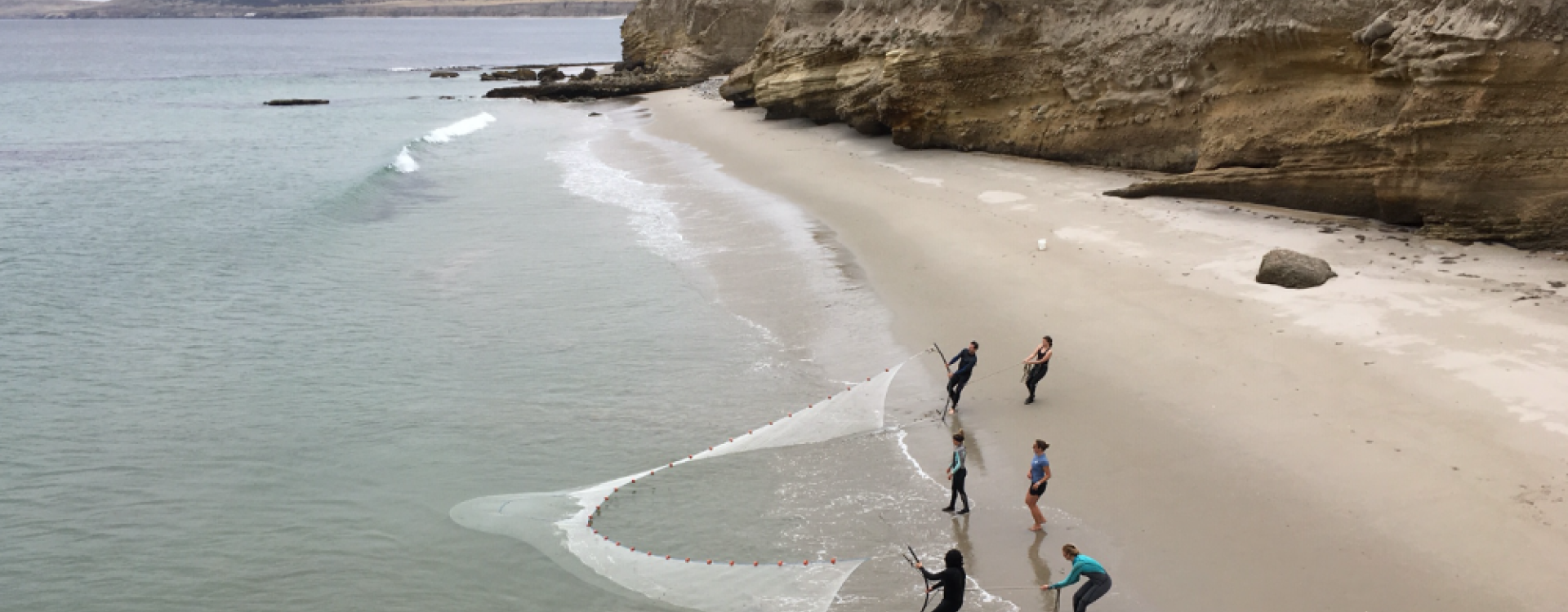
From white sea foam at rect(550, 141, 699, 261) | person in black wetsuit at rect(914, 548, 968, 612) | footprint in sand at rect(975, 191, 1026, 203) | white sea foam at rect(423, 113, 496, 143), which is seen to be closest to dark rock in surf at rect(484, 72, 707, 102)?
white sea foam at rect(423, 113, 496, 143)

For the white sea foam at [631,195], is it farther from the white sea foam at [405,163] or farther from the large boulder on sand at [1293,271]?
the large boulder on sand at [1293,271]

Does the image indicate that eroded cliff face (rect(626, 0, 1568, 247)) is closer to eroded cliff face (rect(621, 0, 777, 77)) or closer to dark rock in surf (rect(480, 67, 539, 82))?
eroded cliff face (rect(621, 0, 777, 77))

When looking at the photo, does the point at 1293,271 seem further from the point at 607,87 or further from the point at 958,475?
the point at 607,87

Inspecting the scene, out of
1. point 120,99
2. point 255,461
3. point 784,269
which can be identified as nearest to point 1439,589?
point 255,461

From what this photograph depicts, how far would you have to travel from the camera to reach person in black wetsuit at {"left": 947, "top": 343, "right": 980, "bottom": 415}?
12234 mm

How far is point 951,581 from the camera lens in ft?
A: 26.6

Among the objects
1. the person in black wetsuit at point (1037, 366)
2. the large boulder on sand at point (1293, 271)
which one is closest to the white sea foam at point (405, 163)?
the person in black wetsuit at point (1037, 366)

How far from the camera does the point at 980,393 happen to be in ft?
42.5

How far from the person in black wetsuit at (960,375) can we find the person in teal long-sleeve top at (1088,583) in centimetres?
414

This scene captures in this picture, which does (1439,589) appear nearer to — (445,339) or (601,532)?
(601,532)

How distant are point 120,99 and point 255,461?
190 feet

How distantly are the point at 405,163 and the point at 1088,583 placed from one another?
3046 centimetres

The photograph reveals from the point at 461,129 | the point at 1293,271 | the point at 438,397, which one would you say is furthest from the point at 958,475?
the point at 461,129

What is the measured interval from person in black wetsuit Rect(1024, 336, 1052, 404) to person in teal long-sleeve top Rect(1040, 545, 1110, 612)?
421 cm
